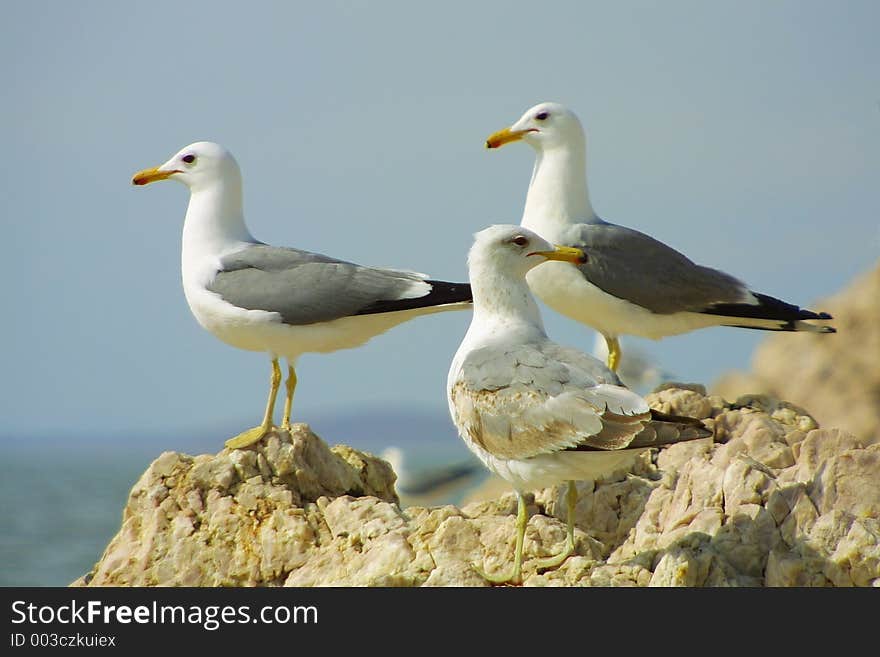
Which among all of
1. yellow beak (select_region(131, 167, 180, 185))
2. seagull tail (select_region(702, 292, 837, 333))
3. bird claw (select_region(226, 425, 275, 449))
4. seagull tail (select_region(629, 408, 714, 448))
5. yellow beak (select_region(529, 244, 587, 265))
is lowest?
seagull tail (select_region(629, 408, 714, 448))

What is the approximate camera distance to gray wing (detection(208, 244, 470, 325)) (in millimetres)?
9305

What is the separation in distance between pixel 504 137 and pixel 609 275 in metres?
1.53

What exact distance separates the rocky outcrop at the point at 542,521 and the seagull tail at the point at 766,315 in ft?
4.84

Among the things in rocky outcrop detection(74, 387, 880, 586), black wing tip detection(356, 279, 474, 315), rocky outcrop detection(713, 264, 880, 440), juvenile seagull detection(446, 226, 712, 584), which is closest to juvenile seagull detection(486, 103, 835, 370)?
black wing tip detection(356, 279, 474, 315)

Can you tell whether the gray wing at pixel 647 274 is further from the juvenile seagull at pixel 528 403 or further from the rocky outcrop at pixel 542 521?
the juvenile seagull at pixel 528 403

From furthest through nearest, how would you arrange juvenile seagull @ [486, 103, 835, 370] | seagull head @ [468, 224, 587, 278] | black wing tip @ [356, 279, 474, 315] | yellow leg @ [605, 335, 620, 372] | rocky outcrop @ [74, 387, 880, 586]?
yellow leg @ [605, 335, 620, 372] → juvenile seagull @ [486, 103, 835, 370] → black wing tip @ [356, 279, 474, 315] → seagull head @ [468, 224, 587, 278] → rocky outcrop @ [74, 387, 880, 586]

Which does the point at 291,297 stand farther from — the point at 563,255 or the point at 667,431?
the point at 667,431

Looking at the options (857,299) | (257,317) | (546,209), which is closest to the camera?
(257,317)

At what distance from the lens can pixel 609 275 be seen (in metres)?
10.1

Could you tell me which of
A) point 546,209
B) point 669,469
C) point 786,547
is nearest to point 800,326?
point 546,209

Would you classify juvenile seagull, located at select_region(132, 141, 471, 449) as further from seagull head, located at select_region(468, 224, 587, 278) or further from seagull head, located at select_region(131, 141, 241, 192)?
seagull head, located at select_region(468, 224, 587, 278)
